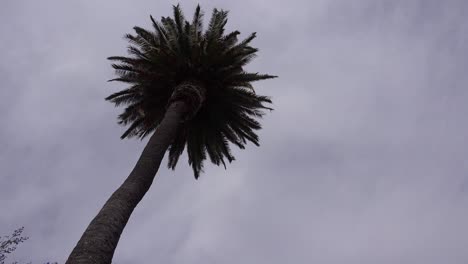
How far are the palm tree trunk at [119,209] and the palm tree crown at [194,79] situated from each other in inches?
110

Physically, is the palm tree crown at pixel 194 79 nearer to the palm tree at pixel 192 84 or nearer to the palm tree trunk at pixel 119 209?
the palm tree at pixel 192 84

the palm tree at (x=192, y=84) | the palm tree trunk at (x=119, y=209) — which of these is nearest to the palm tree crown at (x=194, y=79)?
the palm tree at (x=192, y=84)

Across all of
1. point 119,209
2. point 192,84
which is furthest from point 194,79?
point 119,209

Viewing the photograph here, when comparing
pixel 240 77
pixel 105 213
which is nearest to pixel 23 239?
pixel 240 77

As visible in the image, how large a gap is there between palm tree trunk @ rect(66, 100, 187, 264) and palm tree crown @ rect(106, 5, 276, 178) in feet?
9.16

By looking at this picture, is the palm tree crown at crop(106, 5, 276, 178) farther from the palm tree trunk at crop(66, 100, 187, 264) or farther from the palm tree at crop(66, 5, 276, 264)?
the palm tree trunk at crop(66, 100, 187, 264)

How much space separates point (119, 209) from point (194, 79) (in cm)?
710

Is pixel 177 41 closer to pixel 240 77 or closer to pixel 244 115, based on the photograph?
pixel 240 77

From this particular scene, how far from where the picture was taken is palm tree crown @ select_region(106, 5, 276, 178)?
48.8 feet

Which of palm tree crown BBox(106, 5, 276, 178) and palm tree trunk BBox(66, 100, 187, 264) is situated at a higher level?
palm tree crown BBox(106, 5, 276, 178)

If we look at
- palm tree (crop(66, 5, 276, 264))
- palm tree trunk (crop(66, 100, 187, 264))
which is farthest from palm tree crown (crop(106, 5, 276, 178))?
palm tree trunk (crop(66, 100, 187, 264))

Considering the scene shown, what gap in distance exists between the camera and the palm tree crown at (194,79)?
14.9 meters

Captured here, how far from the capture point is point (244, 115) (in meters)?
16.8

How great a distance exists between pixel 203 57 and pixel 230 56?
95 cm
